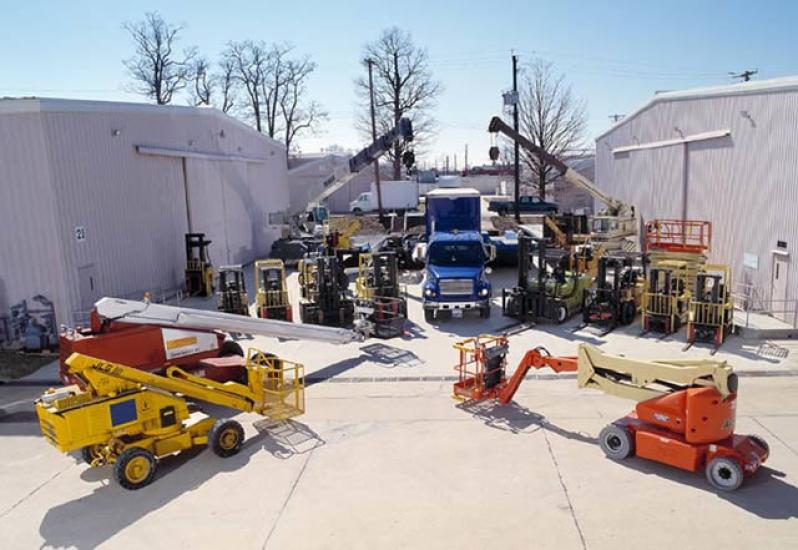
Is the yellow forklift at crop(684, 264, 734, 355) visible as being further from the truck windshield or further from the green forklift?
the truck windshield

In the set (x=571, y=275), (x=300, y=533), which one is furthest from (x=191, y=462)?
(x=571, y=275)

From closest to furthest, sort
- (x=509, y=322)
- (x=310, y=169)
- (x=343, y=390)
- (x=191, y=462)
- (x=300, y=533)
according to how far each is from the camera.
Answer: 1. (x=300, y=533)
2. (x=191, y=462)
3. (x=343, y=390)
4. (x=509, y=322)
5. (x=310, y=169)

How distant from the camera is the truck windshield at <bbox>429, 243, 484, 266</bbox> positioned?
19.6m

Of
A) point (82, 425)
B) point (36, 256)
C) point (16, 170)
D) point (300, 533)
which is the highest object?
point (16, 170)

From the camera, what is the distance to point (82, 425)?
28.8ft

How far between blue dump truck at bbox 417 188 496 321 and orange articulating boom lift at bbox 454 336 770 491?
319 inches

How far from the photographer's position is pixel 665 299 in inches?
664

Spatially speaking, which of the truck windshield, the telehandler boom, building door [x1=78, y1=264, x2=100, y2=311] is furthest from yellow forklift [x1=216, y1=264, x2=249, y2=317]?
the telehandler boom

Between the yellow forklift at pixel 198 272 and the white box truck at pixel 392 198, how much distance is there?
95.6 feet

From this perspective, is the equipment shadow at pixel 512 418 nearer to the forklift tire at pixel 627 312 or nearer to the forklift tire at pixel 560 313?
the forklift tire at pixel 560 313

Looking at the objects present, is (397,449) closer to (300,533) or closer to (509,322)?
(300,533)

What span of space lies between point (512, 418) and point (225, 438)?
5111 mm

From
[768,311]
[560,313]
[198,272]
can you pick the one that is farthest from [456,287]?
[198,272]

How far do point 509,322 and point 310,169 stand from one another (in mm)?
36901
